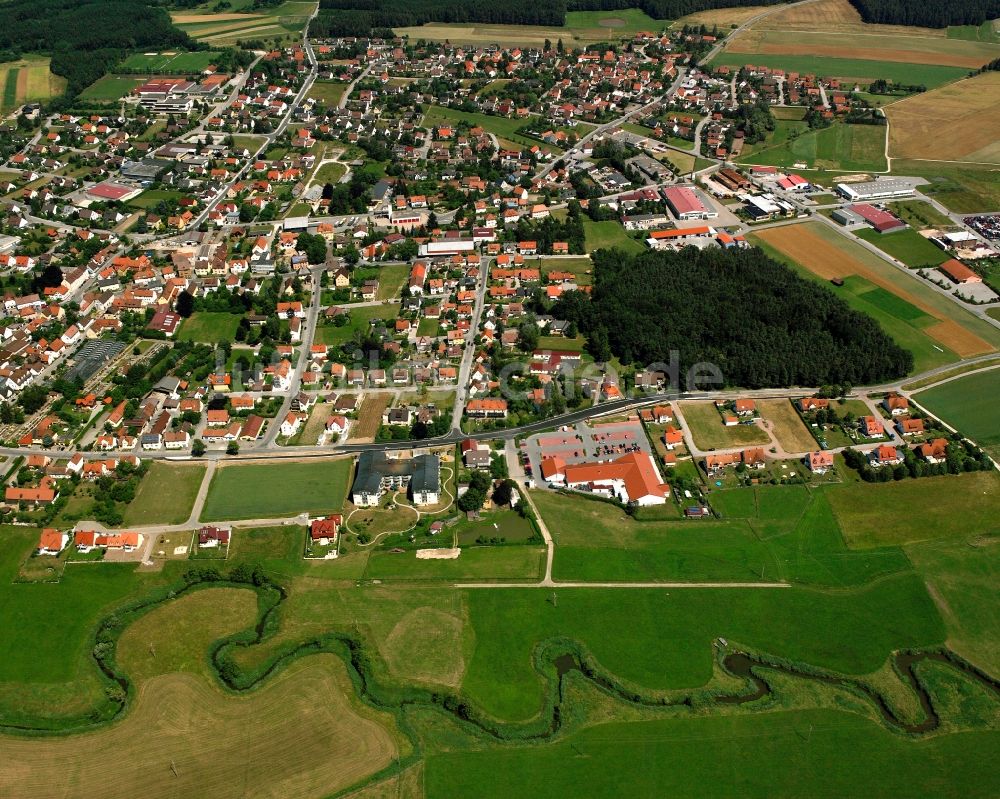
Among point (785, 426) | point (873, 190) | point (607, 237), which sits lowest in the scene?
point (785, 426)

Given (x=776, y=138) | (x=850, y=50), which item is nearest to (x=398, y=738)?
(x=776, y=138)

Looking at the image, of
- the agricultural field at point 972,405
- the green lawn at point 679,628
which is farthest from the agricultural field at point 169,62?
the agricultural field at point 972,405

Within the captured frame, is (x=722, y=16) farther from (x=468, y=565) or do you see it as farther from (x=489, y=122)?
(x=468, y=565)

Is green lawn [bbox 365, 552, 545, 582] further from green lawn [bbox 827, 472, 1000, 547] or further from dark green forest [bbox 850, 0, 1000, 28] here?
dark green forest [bbox 850, 0, 1000, 28]

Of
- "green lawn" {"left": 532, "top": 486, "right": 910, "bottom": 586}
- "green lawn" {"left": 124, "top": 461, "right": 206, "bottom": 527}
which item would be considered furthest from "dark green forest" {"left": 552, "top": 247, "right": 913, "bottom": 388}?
"green lawn" {"left": 124, "top": 461, "right": 206, "bottom": 527}

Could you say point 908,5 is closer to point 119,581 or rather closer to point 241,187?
point 241,187

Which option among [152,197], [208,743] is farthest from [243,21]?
[208,743]
